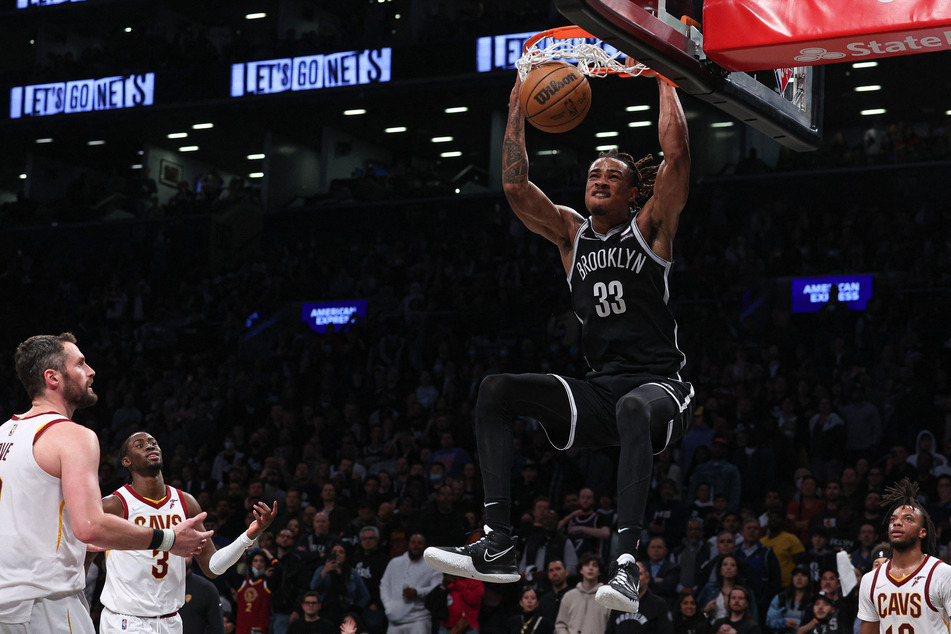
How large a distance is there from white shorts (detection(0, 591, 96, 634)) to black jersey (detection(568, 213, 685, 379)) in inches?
107

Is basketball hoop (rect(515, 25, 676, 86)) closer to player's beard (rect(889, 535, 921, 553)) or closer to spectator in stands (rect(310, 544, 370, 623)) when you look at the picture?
player's beard (rect(889, 535, 921, 553))

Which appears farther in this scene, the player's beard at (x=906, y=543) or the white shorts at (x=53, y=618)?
the player's beard at (x=906, y=543)

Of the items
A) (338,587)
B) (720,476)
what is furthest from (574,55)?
(720,476)

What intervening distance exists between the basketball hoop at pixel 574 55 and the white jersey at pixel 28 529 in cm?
297

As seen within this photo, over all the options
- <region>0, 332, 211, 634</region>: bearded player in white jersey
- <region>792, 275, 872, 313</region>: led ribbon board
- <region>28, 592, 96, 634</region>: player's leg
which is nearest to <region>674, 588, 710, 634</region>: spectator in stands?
<region>0, 332, 211, 634</region>: bearded player in white jersey

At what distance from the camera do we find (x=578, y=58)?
637 centimetres

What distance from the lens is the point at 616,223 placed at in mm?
6137

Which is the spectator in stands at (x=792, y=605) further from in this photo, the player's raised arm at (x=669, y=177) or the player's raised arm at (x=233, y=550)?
the player's raised arm at (x=669, y=177)

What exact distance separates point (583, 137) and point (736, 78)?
24303 mm

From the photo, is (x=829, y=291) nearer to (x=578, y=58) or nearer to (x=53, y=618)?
(x=578, y=58)

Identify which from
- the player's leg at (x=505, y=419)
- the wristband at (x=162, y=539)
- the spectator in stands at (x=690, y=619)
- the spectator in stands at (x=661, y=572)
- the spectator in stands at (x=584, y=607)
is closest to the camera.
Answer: the wristband at (x=162, y=539)

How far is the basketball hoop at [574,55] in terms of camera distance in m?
6.27

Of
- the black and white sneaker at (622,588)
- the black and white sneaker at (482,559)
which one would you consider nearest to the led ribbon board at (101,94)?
the black and white sneaker at (482,559)

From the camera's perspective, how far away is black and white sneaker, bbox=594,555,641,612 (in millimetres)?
5188
